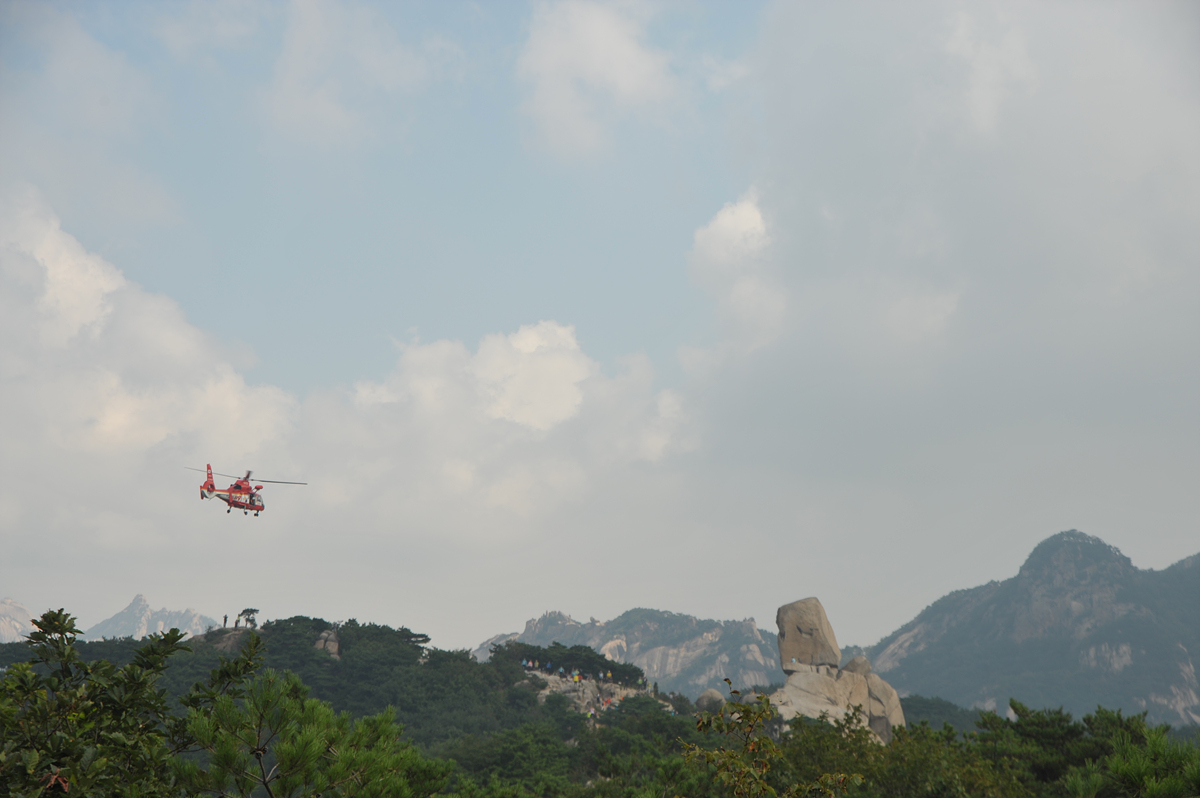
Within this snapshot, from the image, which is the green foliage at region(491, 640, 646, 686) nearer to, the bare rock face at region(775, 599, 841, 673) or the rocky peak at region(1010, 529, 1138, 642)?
the bare rock face at region(775, 599, 841, 673)

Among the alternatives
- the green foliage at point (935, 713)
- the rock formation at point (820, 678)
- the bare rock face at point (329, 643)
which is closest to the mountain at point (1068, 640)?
the green foliage at point (935, 713)

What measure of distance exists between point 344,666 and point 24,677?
5134cm

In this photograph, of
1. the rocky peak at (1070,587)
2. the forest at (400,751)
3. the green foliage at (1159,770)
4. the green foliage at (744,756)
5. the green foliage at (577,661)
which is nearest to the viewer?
the forest at (400,751)

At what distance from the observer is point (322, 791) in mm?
7441

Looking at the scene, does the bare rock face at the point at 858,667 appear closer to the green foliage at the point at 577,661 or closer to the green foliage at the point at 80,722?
the green foliage at the point at 577,661

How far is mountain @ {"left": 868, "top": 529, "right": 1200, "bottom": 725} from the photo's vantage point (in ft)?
390

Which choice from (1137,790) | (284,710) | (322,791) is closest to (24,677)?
(284,710)

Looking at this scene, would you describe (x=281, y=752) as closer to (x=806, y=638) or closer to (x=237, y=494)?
(x=237, y=494)

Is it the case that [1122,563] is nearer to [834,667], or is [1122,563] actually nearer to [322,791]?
[834,667]

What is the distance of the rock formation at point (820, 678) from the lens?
151 ft

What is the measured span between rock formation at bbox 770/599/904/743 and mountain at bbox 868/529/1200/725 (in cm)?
8874

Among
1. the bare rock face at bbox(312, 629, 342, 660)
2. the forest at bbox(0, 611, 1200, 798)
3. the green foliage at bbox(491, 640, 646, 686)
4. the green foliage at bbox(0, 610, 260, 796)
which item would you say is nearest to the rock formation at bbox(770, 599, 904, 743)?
the forest at bbox(0, 611, 1200, 798)

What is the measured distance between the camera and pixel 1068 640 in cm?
14138

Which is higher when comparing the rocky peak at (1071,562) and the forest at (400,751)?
the rocky peak at (1071,562)
